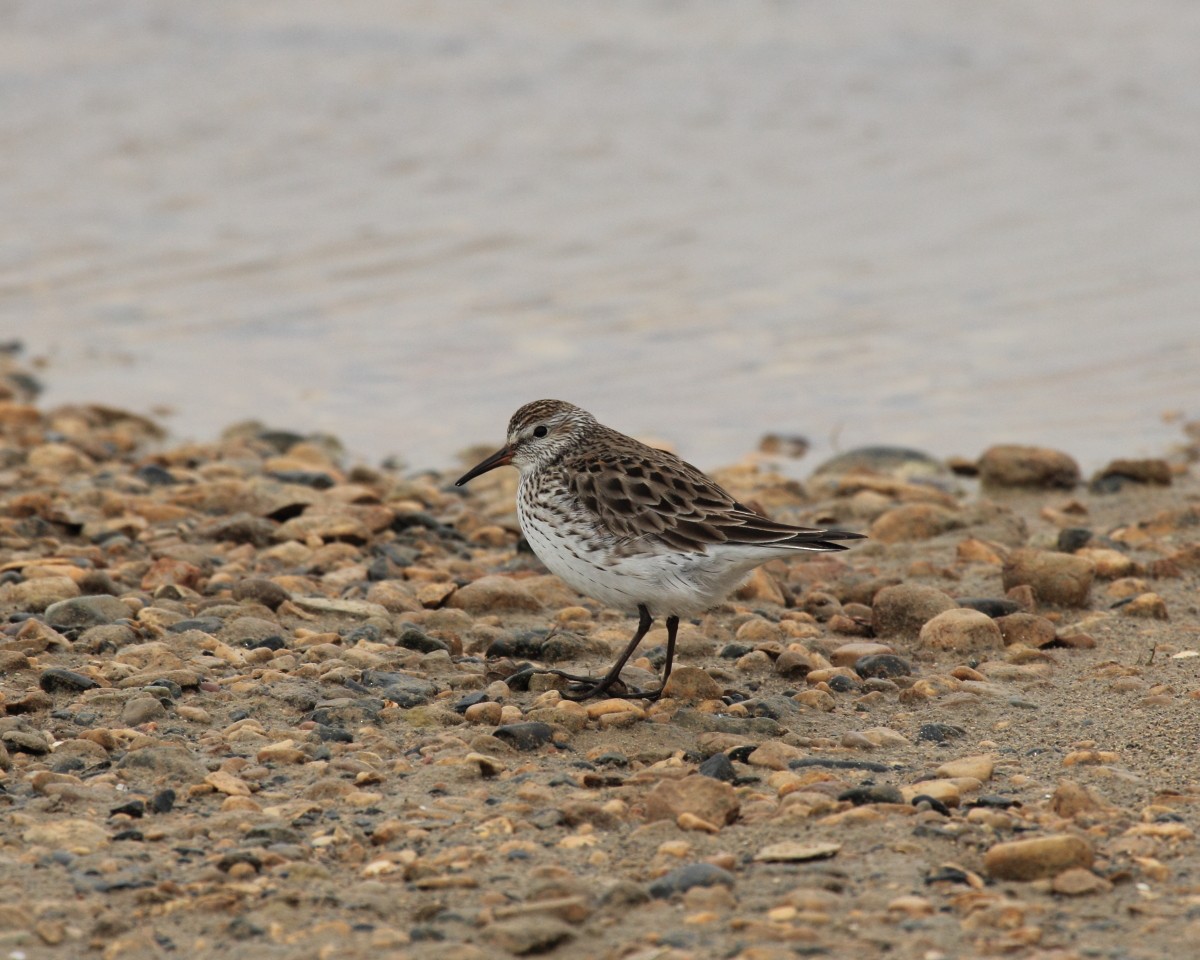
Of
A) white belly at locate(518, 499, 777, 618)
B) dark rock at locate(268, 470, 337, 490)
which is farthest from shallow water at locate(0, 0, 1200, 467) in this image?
white belly at locate(518, 499, 777, 618)

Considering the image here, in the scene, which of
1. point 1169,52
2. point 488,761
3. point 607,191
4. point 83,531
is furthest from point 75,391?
point 1169,52

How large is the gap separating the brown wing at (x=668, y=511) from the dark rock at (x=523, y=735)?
929 millimetres

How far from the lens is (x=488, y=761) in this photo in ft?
19.6

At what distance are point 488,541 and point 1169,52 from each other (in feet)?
46.7

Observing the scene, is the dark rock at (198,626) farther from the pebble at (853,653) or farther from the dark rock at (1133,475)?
the dark rock at (1133,475)

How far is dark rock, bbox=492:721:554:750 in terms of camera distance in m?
6.29

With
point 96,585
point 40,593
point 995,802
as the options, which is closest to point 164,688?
point 40,593

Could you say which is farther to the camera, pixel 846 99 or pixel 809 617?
pixel 846 99

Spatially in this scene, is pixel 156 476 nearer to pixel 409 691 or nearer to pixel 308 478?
pixel 308 478

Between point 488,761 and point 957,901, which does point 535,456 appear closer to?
point 488,761

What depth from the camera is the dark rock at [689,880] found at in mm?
4961

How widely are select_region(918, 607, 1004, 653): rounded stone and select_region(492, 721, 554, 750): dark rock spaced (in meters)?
2.25

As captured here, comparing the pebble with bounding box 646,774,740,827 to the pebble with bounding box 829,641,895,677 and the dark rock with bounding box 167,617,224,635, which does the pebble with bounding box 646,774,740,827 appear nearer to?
the pebble with bounding box 829,641,895,677

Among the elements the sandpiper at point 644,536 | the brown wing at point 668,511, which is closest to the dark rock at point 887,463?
the sandpiper at point 644,536
